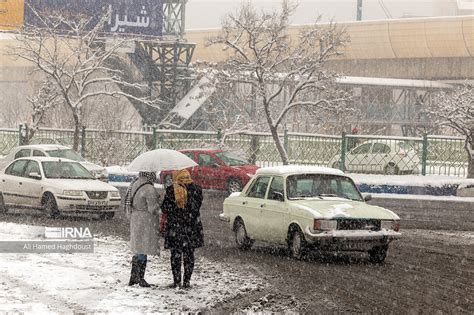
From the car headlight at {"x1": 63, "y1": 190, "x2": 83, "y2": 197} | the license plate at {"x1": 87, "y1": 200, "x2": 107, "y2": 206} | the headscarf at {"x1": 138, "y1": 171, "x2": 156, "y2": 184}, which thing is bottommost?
the license plate at {"x1": 87, "y1": 200, "x2": 107, "y2": 206}

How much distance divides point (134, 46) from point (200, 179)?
20042 mm

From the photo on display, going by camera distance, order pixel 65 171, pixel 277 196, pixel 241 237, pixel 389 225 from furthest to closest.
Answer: pixel 65 171, pixel 241 237, pixel 277 196, pixel 389 225

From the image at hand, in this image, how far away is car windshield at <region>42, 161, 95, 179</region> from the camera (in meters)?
20.9

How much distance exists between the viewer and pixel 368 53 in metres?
60.0

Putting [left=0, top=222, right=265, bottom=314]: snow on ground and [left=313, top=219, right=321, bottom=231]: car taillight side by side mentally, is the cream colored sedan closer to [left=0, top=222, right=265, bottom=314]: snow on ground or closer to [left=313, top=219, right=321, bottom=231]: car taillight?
[left=313, top=219, right=321, bottom=231]: car taillight

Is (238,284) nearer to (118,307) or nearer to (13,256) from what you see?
(118,307)

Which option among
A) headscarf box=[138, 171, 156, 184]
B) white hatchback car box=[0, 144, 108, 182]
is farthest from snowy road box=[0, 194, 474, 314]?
white hatchback car box=[0, 144, 108, 182]

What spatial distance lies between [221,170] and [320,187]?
1359cm

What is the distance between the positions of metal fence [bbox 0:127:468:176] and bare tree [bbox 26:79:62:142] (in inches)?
23.7

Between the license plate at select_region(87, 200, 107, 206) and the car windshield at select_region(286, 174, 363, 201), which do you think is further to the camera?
the license plate at select_region(87, 200, 107, 206)

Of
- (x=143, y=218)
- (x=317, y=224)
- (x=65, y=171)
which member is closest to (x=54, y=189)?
(x=65, y=171)

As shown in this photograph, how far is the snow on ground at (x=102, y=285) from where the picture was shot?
33.7ft

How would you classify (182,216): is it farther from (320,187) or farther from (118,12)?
(118,12)

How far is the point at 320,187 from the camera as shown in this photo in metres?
15.2
